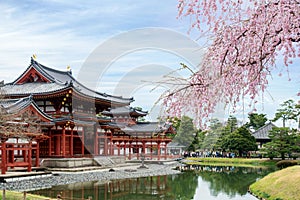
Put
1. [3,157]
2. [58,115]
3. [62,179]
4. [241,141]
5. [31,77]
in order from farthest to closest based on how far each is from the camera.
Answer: [241,141]
[31,77]
[58,115]
[62,179]
[3,157]

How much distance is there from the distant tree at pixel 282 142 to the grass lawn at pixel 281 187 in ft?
60.2

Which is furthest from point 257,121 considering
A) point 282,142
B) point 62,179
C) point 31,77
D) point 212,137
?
point 62,179

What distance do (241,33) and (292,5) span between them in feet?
2.38

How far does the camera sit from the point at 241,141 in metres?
40.8

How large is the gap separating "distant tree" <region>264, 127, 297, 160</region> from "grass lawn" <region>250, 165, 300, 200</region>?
18354 mm

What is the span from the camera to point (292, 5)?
14.5 feet

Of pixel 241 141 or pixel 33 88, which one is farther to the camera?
pixel 241 141

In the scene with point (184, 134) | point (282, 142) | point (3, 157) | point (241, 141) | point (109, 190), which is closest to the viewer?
point (109, 190)

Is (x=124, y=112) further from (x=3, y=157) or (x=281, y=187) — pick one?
(x=281, y=187)

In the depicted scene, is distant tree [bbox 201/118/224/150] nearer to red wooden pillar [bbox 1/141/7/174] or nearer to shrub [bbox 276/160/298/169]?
shrub [bbox 276/160/298/169]

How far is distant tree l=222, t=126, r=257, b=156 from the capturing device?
40781 mm

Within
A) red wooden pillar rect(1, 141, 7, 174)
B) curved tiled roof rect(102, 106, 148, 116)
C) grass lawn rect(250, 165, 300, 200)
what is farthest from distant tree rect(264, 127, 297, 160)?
red wooden pillar rect(1, 141, 7, 174)

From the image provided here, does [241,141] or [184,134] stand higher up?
[184,134]

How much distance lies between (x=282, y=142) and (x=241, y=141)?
592 cm
